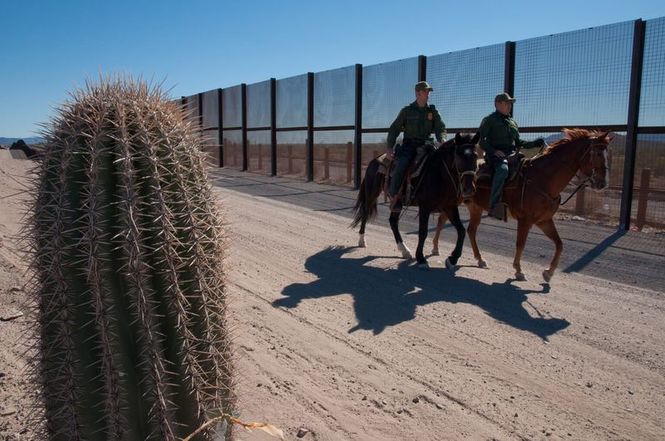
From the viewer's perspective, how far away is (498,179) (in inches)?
287

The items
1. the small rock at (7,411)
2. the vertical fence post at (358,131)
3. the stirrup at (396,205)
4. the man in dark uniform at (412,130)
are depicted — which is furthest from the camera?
the vertical fence post at (358,131)

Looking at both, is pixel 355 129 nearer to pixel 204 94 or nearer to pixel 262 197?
pixel 262 197

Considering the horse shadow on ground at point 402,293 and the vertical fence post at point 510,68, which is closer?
the horse shadow on ground at point 402,293

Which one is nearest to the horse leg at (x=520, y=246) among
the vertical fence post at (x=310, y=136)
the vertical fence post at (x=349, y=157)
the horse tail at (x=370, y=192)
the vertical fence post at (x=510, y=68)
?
the horse tail at (x=370, y=192)

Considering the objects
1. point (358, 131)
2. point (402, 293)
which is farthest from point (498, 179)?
point (358, 131)

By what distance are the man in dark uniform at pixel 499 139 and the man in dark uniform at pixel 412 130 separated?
739mm

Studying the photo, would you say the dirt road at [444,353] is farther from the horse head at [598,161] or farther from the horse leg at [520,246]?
the horse head at [598,161]

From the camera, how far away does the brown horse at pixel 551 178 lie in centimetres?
682

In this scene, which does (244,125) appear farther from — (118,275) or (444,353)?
(118,275)

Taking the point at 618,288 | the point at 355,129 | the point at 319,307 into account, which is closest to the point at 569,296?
the point at 618,288

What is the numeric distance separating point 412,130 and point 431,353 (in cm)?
437

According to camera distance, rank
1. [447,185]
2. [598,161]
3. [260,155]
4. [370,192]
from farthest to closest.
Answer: [260,155] → [370,192] → [447,185] → [598,161]

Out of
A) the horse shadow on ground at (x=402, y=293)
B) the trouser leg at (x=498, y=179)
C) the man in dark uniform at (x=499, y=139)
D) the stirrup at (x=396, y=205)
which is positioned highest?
the man in dark uniform at (x=499, y=139)

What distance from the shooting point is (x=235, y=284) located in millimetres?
6426
